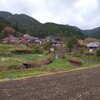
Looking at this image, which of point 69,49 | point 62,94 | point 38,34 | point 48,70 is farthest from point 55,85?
point 38,34

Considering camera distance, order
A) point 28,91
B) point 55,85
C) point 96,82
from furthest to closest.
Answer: point 96,82
point 55,85
point 28,91

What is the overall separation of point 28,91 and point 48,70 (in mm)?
14090

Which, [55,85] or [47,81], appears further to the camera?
[47,81]

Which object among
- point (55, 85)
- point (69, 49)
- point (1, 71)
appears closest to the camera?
point (55, 85)

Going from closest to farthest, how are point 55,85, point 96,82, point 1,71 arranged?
point 55,85, point 96,82, point 1,71

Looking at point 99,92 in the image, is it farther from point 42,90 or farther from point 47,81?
point 47,81

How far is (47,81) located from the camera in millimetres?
23125

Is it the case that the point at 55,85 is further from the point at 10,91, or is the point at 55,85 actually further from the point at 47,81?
the point at 10,91

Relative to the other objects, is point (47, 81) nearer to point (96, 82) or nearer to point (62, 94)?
point (96, 82)

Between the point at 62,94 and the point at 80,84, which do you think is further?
the point at 80,84

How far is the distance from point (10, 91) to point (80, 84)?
5.46m

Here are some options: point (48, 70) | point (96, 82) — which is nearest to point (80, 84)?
point (96, 82)

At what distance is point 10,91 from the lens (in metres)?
19.0

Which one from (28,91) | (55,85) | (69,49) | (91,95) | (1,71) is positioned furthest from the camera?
(69,49)
